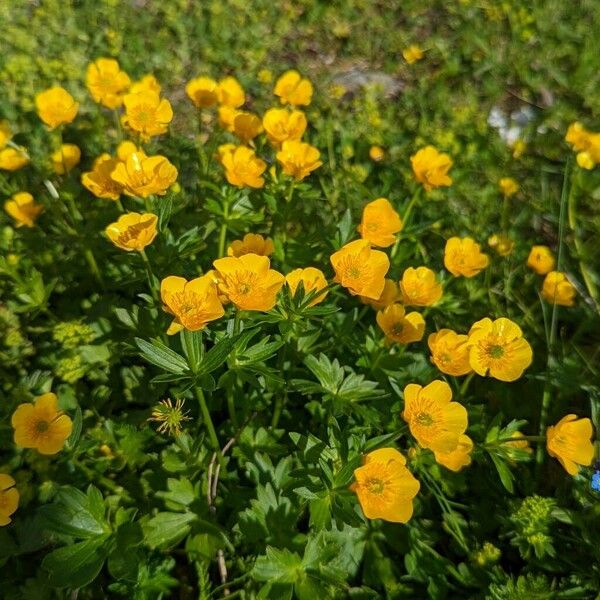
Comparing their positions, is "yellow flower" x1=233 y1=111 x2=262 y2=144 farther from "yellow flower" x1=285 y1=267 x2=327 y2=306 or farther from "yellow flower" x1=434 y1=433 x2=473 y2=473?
"yellow flower" x1=434 y1=433 x2=473 y2=473

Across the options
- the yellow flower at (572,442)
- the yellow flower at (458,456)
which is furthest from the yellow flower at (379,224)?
the yellow flower at (572,442)

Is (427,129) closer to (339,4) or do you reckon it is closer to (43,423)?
(339,4)

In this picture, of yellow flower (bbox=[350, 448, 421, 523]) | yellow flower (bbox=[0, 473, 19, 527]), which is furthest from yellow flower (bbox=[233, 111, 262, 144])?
yellow flower (bbox=[0, 473, 19, 527])

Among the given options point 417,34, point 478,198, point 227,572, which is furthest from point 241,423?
point 417,34

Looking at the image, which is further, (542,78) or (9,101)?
(542,78)

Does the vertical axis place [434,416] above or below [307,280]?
below

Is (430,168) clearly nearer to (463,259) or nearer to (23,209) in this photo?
(463,259)

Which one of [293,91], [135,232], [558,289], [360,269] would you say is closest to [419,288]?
[360,269]
